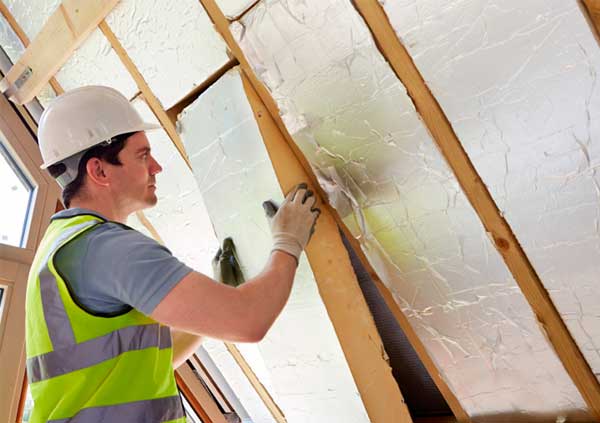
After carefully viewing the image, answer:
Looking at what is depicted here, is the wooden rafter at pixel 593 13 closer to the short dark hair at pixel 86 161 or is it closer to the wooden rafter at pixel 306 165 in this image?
the wooden rafter at pixel 306 165

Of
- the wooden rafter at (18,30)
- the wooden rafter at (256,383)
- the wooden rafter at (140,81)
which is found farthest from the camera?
the wooden rafter at (256,383)

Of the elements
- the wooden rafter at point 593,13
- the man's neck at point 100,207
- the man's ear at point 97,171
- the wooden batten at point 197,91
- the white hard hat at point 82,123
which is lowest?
the wooden rafter at point 593,13

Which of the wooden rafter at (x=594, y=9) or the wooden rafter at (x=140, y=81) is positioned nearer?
the wooden rafter at (x=594, y=9)

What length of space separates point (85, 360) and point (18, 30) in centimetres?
158

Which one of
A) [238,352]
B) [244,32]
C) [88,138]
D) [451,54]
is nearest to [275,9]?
[244,32]

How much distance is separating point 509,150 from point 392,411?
77 centimetres

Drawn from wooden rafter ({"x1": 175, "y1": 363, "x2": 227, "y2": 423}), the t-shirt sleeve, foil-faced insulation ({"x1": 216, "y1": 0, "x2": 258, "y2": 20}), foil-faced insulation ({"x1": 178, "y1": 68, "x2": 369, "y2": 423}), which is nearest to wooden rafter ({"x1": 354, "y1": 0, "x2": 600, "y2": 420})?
foil-faced insulation ({"x1": 216, "y1": 0, "x2": 258, "y2": 20})

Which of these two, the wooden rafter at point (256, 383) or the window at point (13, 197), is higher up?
the window at point (13, 197)

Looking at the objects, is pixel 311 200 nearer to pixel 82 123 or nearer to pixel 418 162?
pixel 418 162

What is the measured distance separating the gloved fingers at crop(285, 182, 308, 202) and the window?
163 centimetres

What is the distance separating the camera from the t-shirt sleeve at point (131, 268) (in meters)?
1.05

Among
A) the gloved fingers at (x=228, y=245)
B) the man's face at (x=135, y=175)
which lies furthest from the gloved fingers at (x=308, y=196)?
the man's face at (x=135, y=175)

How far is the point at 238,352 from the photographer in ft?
7.33

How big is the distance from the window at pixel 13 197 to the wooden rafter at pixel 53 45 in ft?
1.31
